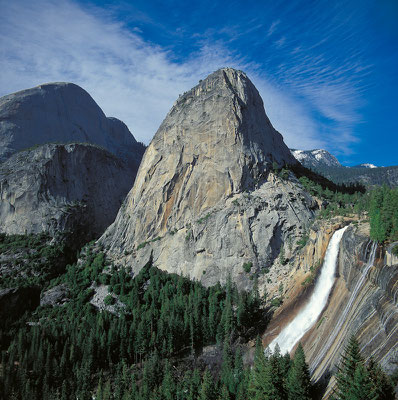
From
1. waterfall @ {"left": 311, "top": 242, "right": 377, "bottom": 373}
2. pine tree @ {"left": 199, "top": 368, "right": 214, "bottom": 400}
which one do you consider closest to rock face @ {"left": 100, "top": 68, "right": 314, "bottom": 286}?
waterfall @ {"left": 311, "top": 242, "right": 377, "bottom": 373}

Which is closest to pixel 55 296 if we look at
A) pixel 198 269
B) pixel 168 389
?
pixel 198 269

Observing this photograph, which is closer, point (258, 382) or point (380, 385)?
point (380, 385)

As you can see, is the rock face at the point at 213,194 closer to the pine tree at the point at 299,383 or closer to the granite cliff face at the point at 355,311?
the granite cliff face at the point at 355,311

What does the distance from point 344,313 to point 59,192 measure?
326 ft

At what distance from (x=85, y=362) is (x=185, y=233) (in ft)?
120

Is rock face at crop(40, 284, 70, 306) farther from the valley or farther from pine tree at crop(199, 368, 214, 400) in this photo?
pine tree at crop(199, 368, 214, 400)

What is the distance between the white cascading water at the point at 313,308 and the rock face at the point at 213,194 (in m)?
18.5

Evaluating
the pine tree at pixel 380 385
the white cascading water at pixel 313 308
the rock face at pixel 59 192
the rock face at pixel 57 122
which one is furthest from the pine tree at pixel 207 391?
the rock face at pixel 57 122

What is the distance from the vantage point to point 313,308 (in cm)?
5044

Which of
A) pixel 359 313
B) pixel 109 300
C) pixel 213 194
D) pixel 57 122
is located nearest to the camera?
pixel 359 313

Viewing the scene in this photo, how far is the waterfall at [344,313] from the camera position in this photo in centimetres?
4056

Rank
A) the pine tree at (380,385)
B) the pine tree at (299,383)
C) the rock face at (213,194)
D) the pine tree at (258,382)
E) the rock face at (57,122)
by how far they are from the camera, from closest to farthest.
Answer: the pine tree at (380,385) → the pine tree at (299,383) → the pine tree at (258,382) → the rock face at (213,194) → the rock face at (57,122)

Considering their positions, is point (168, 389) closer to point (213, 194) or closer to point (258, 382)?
point (258, 382)

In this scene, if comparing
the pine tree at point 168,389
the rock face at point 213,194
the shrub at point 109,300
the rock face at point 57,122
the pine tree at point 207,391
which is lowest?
the pine tree at point 168,389
